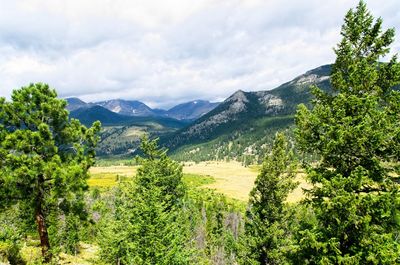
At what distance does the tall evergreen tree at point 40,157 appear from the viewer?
19078mm

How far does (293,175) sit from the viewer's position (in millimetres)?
27141

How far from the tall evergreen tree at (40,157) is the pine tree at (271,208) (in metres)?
14.3

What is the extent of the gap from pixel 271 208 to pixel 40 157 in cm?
1792

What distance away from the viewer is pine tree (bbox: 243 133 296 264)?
2680 centimetres

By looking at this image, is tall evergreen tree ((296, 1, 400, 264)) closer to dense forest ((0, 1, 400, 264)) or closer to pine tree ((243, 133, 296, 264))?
dense forest ((0, 1, 400, 264))

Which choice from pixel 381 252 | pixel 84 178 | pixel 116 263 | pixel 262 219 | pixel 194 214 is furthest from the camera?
pixel 194 214

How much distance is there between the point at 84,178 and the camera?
68.9ft

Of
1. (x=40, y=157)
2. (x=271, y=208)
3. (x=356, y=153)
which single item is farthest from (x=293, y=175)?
(x=40, y=157)

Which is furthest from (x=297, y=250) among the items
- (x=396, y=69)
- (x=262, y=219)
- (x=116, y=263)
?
(x=116, y=263)

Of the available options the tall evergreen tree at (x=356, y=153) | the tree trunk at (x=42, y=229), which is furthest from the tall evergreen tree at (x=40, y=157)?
the tall evergreen tree at (x=356, y=153)

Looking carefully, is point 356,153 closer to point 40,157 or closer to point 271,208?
point 271,208

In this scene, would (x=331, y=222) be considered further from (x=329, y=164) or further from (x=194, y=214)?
(x=194, y=214)

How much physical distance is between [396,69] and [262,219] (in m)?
16.6

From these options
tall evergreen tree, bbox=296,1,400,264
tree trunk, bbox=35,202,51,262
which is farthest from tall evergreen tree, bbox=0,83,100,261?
tall evergreen tree, bbox=296,1,400,264
